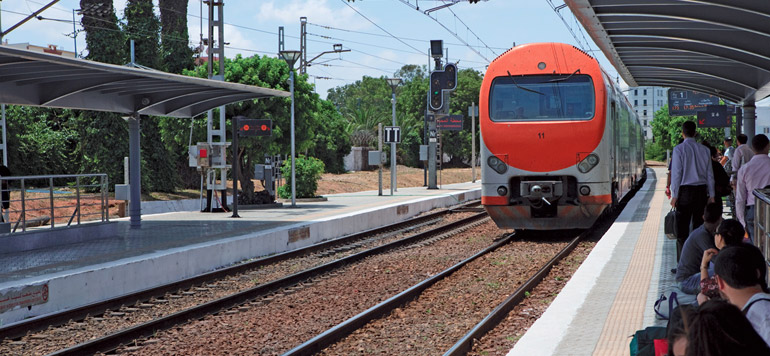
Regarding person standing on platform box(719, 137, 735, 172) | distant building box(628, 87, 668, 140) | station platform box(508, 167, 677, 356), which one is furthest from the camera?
distant building box(628, 87, 668, 140)

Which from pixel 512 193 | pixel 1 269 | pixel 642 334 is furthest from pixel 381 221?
pixel 642 334

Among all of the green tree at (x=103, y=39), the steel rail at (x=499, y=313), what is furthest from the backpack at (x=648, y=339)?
the green tree at (x=103, y=39)

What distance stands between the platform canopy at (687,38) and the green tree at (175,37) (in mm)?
22984

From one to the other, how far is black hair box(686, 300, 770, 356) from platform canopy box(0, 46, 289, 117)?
955 centimetres

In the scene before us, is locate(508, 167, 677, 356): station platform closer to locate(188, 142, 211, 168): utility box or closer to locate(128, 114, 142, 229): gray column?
locate(128, 114, 142, 229): gray column

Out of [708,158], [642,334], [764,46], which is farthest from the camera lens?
[764,46]

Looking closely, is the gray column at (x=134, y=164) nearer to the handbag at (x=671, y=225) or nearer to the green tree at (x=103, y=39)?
the handbag at (x=671, y=225)

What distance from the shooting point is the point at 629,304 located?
7660mm

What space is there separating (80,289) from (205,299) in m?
1.58

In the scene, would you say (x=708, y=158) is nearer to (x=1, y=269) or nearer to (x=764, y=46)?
(x=764, y=46)

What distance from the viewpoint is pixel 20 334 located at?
8461 millimetres

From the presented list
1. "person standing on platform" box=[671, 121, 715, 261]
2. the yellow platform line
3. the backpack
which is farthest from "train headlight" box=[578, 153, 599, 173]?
the backpack

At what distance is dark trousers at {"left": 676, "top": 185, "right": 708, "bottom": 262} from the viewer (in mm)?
9344

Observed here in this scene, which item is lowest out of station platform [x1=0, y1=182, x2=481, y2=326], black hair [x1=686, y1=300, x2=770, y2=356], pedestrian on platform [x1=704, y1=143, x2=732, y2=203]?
station platform [x1=0, y1=182, x2=481, y2=326]
